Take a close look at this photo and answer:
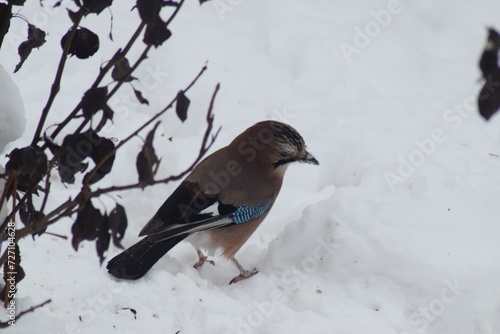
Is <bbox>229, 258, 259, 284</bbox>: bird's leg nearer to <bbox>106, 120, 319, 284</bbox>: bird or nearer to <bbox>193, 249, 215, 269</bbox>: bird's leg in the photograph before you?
<bbox>106, 120, 319, 284</bbox>: bird

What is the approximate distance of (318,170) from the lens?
3.61 metres

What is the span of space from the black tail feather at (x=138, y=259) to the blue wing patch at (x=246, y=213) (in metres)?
0.29

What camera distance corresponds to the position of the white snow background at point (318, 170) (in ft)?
8.87

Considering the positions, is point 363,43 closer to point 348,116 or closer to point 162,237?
point 348,116

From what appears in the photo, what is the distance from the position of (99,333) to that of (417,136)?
2147mm

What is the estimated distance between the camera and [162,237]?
2752 millimetres

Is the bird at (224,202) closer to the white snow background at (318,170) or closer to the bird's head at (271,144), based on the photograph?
the bird's head at (271,144)

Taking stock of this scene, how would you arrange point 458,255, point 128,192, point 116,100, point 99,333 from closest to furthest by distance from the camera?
point 99,333 < point 458,255 < point 128,192 < point 116,100

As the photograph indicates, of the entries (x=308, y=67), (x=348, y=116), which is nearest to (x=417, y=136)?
(x=348, y=116)

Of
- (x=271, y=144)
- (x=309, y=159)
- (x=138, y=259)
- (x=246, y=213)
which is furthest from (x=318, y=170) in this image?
(x=138, y=259)

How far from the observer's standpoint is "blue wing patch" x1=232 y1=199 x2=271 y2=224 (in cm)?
294

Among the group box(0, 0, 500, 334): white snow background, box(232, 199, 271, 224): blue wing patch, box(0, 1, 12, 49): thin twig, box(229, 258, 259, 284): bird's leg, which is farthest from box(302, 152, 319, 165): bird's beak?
box(0, 1, 12, 49): thin twig

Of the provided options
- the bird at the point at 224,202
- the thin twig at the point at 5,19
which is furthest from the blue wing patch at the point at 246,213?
the thin twig at the point at 5,19

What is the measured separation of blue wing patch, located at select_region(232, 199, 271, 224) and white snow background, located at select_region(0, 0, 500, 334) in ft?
0.64
